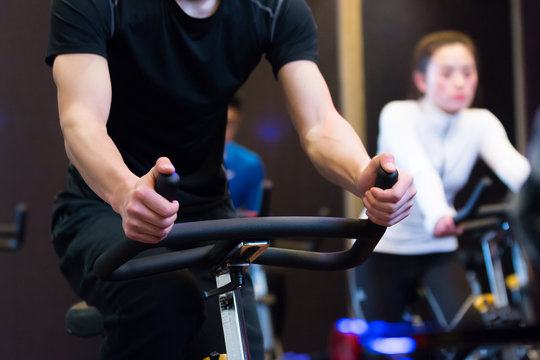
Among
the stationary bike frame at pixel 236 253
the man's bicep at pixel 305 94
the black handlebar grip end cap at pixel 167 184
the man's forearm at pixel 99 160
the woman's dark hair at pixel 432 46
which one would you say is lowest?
the stationary bike frame at pixel 236 253

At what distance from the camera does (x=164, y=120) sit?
5.30 ft

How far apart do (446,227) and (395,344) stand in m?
1.69

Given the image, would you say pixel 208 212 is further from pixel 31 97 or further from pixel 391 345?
pixel 31 97

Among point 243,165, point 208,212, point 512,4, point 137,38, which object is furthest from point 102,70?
point 512,4

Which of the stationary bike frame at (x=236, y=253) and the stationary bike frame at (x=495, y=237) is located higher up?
the stationary bike frame at (x=236, y=253)

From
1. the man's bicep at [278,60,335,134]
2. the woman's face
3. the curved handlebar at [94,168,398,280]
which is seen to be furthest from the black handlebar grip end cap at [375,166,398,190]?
the woman's face

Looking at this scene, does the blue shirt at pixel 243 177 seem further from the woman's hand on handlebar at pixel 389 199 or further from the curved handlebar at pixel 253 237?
the woman's hand on handlebar at pixel 389 199

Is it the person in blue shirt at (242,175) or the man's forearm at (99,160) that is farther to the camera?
the person in blue shirt at (242,175)

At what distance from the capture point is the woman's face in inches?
117

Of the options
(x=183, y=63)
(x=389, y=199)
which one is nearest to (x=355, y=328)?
(x=183, y=63)

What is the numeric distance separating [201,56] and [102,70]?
0.26 m

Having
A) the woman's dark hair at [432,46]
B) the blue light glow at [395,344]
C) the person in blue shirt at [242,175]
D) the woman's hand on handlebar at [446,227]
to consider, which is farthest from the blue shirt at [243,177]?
the blue light glow at [395,344]

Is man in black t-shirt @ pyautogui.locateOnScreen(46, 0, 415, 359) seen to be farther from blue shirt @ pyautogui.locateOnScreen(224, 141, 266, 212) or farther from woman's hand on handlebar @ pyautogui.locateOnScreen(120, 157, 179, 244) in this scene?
blue shirt @ pyautogui.locateOnScreen(224, 141, 266, 212)

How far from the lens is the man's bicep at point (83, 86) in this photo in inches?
54.8
